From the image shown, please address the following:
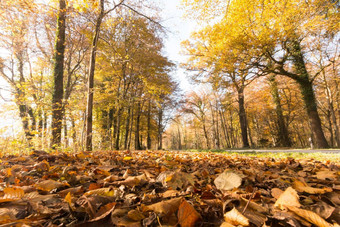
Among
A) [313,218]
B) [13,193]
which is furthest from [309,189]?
[13,193]

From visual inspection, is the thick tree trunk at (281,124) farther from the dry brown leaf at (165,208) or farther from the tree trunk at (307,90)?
the dry brown leaf at (165,208)

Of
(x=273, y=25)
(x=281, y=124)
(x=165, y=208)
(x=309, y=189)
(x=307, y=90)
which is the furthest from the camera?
(x=281, y=124)

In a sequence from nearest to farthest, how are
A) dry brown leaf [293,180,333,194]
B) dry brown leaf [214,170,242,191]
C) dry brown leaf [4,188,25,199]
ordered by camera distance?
dry brown leaf [4,188,25,199]
dry brown leaf [293,180,333,194]
dry brown leaf [214,170,242,191]

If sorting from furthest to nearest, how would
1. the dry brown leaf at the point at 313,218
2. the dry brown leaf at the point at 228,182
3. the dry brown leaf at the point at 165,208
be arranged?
1. the dry brown leaf at the point at 228,182
2. the dry brown leaf at the point at 165,208
3. the dry brown leaf at the point at 313,218

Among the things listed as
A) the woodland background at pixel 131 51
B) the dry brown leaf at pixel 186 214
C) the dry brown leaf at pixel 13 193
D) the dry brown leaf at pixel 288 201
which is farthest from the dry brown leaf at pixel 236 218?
the woodland background at pixel 131 51

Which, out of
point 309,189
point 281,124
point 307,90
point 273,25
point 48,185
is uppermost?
point 273,25

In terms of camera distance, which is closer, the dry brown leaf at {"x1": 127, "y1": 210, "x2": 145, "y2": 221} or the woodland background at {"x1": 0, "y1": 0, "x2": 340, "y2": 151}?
the dry brown leaf at {"x1": 127, "y1": 210, "x2": 145, "y2": 221}

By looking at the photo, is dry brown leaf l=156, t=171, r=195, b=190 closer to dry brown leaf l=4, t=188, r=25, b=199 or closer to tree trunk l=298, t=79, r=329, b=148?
dry brown leaf l=4, t=188, r=25, b=199

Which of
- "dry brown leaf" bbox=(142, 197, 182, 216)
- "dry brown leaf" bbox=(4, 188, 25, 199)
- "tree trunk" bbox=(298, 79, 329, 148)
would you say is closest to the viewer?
"dry brown leaf" bbox=(142, 197, 182, 216)

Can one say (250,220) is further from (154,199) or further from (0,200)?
(0,200)

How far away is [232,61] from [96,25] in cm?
709

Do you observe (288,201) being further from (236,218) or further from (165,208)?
(165,208)

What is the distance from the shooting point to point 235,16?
920 cm

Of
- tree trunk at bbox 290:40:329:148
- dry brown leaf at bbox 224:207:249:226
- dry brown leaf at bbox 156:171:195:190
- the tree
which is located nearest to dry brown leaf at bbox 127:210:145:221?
dry brown leaf at bbox 224:207:249:226
